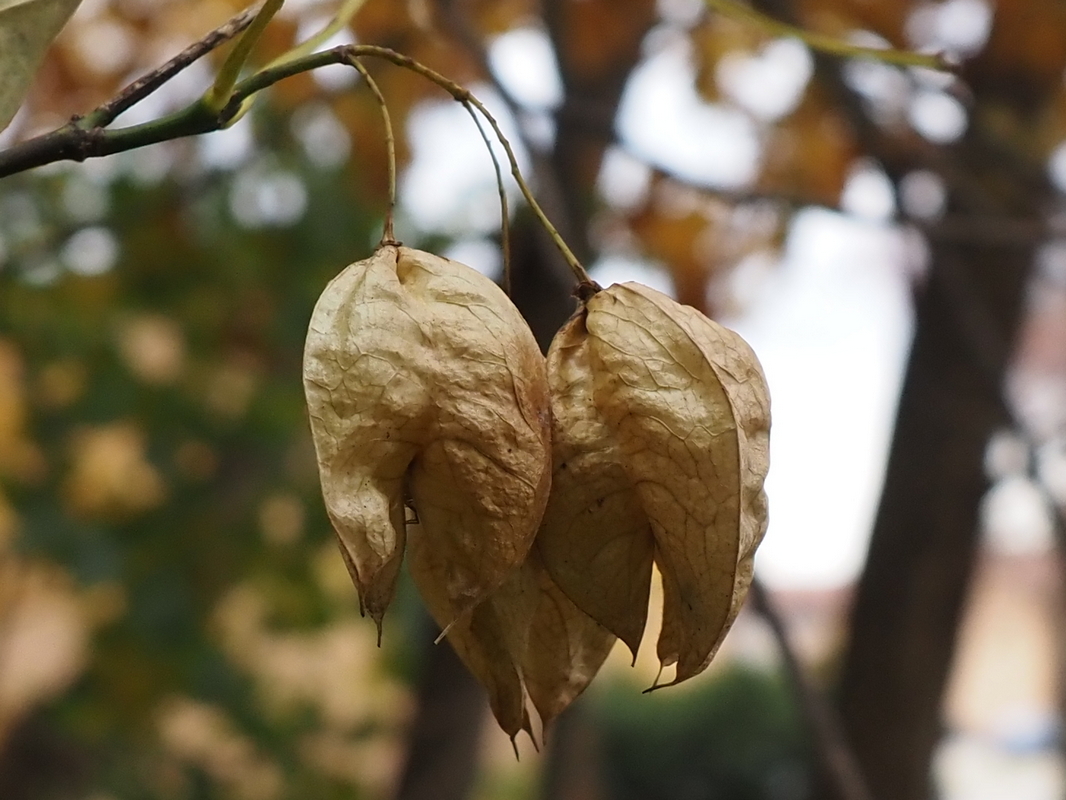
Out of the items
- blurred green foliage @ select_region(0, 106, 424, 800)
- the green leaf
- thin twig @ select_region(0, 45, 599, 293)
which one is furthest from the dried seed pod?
blurred green foliage @ select_region(0, 106, 424, 800)

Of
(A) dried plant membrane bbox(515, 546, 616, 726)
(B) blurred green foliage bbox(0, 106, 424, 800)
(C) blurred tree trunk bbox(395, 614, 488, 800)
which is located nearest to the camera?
(A) dried plant membrane bbox(515, 546, 616, 726)

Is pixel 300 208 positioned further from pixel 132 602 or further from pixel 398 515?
pixel 398 515

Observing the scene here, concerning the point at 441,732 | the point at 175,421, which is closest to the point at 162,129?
the point at 441,732

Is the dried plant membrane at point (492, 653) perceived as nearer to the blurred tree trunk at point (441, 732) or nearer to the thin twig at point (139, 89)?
the thin twig at point (139, 89)

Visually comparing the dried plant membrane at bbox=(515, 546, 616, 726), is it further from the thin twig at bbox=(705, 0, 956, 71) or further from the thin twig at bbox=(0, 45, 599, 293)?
the thin twig at bbox=(705, 0, 956, 71)

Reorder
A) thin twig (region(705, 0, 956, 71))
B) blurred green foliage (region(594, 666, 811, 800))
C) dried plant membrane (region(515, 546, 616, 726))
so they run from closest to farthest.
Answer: dried plant membrane (region(515, 546, 616, 726)) < thin twig (region(705, 0, 956, 71)) < blurred green foliage (region(594, 666, 811, 800))

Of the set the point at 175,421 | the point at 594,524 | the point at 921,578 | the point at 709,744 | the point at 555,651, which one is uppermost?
the point at 594,524

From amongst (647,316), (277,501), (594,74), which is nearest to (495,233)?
(594,74)

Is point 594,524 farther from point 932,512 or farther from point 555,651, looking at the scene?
point 932,512
